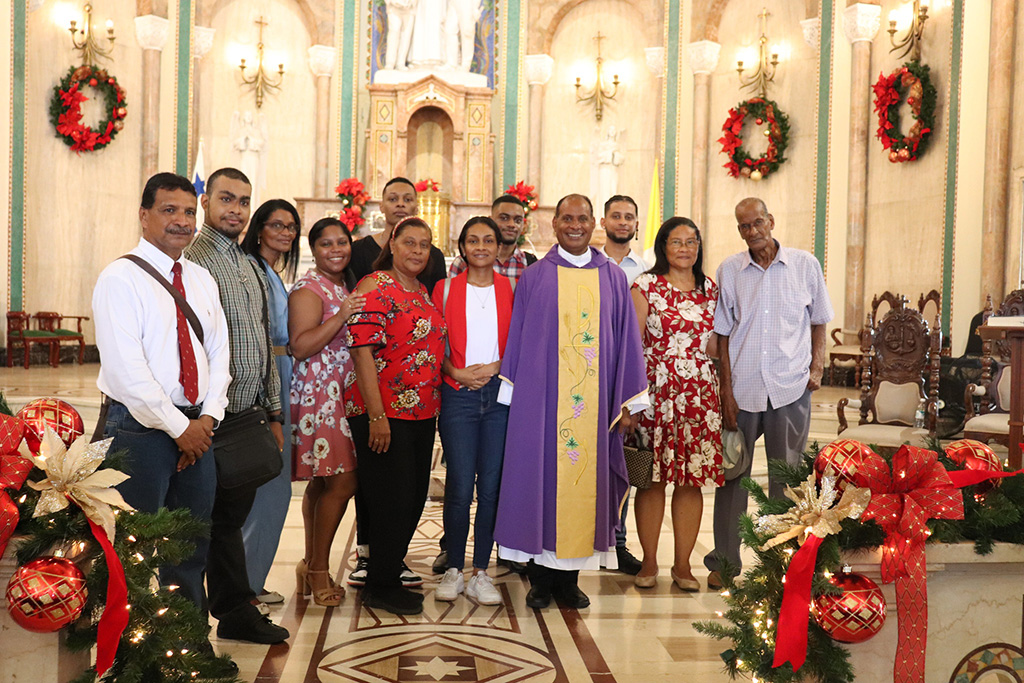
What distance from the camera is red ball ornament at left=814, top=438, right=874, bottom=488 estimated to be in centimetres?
214

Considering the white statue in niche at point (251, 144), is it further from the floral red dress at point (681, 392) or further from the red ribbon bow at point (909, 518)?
the red ribbon bow at point (909, 518)

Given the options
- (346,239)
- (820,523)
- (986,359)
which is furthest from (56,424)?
(986,359)

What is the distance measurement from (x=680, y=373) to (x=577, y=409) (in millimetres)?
485

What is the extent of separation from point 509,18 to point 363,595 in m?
11.3

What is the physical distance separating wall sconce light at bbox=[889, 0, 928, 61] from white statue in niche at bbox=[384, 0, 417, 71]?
6.32 meters

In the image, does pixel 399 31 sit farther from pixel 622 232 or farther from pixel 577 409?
pixel 577 409

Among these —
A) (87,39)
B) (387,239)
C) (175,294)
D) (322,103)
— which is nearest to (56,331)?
(87,39)

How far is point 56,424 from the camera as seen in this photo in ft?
7.27

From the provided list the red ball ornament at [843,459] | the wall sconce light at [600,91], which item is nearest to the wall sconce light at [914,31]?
the wall sconce light at [600,91]

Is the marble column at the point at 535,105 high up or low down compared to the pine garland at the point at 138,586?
up

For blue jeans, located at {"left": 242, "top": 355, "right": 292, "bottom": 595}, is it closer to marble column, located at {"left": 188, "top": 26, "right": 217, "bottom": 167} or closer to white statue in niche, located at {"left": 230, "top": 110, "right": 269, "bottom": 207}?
white statue in niche, located at {"left": 230, "top": 110, "right": 269, "bottom": 207}

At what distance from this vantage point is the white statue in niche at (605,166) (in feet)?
42.9

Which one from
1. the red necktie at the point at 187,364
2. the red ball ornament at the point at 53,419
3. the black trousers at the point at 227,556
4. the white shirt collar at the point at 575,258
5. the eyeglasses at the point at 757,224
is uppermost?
the eyeglasses at the point at 757,224

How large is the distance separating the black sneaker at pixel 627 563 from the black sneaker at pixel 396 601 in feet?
3.33
